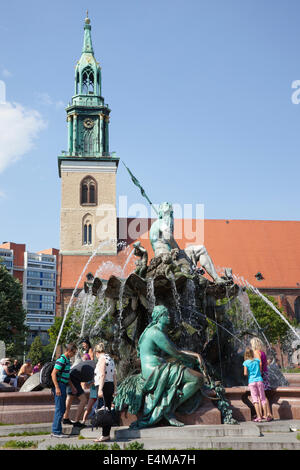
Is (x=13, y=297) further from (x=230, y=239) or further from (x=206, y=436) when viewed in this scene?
(x=206, y=436)

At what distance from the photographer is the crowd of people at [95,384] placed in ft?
23.1

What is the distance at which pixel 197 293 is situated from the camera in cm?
1084

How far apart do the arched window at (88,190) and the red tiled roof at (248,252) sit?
3.86 meters

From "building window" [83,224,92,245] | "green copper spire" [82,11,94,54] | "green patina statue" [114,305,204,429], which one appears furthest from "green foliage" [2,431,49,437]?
"green copper spire" [82,11,94,54]

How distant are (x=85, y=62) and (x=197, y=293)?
152 ft

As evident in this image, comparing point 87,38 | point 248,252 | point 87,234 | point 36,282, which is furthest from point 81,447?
point 36,282

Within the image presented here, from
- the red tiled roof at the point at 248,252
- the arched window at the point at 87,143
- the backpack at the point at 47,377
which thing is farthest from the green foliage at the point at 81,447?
the arched window at the point at 87,143

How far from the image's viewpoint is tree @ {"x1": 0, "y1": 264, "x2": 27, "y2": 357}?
35.4 meters

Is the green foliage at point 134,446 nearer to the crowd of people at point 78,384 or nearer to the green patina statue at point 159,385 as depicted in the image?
the crowd of people at point 78,384

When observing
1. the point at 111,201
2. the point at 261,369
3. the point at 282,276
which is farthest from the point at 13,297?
the point at 261,369

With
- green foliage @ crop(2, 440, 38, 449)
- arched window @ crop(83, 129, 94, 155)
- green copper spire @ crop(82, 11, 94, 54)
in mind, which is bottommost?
green foliage @ crop(2, 440, 38, 449)

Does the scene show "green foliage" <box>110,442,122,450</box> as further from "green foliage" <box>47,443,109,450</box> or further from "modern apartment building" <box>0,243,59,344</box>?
"modern apartment building" <box>0,243,59,344</box>

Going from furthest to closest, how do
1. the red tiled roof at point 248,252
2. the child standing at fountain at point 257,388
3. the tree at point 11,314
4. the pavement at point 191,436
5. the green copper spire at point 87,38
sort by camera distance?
A: the green copper spire at point 87,38 → the red tiled roof at point 248,252 → the tree at point 11,314 → the child standing at fountain at point 257,388 → the pavement at point 191,436

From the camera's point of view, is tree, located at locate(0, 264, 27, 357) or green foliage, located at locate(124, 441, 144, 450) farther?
tree, located at locate(0, 264, 27, 357)
